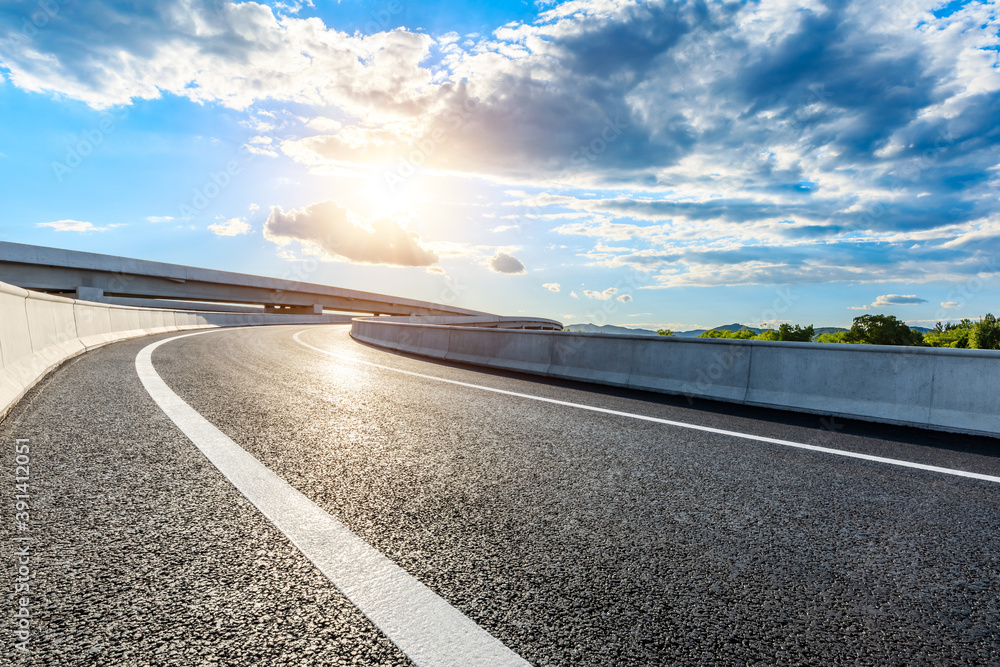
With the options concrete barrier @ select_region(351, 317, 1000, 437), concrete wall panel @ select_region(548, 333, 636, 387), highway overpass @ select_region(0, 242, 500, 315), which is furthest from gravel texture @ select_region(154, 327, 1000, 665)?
highway overpass @ select_region(0, 242, 500, 315)

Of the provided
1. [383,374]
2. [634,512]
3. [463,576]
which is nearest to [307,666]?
[463,576]

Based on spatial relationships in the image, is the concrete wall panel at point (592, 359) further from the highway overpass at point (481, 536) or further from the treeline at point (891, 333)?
the treeline at point (891, 333)

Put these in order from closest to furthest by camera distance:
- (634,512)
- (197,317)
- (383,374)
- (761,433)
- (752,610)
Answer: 1. (752,610)
2. (634,512)
3. (761,433)
4. (383,374)
5. (197,317)

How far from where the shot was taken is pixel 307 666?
1.88m

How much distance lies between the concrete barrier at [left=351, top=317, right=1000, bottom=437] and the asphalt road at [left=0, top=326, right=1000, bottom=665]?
114 centimetres

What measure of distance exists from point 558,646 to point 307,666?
0.82 metres

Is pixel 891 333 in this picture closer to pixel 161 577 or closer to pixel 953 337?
pixel 953 337

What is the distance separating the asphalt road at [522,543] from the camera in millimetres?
2068

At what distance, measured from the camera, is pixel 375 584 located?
2.42m

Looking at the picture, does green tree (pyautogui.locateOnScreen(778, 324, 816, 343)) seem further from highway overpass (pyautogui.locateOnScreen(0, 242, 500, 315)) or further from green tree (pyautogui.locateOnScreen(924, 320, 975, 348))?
highway overpass (pyautogui.locateOnScreen(0, 242, 500, 315))

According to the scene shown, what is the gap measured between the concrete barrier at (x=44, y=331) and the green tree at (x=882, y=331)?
172 meters

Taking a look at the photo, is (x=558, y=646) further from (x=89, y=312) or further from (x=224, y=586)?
(x=89, y=312)

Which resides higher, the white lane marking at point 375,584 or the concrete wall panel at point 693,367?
the concrete wall panel at point 693,367

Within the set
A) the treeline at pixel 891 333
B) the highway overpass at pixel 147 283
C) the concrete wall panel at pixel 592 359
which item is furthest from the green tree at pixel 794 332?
the concrete wall panel at pixel 592 359
